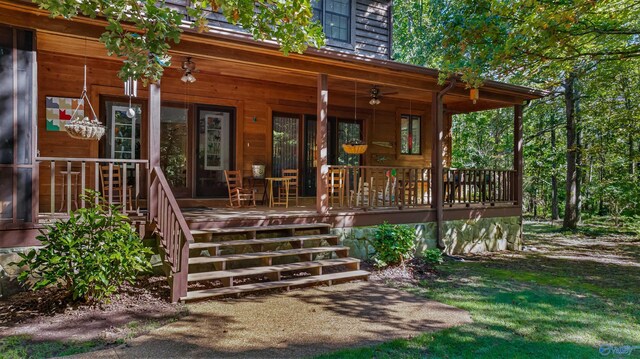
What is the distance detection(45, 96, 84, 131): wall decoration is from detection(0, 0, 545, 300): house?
0.7 inches

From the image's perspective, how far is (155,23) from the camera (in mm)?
3750

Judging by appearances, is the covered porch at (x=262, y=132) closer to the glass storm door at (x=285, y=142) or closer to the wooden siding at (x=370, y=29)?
the glass storm door at (x=285, y=142)

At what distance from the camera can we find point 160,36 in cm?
362

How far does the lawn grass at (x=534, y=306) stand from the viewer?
336 cm

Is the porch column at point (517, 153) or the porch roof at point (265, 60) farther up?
the porch roof at point (265, 60)

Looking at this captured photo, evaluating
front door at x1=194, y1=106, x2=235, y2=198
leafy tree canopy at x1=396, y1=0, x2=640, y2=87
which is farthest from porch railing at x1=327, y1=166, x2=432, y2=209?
front door at x1=194, y1=106, x2=235, y2=198

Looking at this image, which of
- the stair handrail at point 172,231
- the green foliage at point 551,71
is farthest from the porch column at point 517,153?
the stair handrail at point 172,231

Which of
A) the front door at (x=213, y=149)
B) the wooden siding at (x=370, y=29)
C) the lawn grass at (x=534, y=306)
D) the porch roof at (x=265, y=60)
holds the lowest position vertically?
the lawn grass at (x=534, y=306)

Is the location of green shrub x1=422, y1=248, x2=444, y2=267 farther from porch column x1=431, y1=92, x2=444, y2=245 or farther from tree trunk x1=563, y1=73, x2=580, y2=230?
tree trunk x1=563, y1=73, x2=580, y2=230

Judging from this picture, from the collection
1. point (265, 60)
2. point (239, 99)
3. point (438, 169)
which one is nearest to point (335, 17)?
point (239, 99)

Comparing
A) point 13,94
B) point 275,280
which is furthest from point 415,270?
point 13,94

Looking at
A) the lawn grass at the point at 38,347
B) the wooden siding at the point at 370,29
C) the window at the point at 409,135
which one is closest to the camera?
the lawn grass at the point at 38,347

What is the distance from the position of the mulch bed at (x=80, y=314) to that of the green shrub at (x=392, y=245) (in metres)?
3.10

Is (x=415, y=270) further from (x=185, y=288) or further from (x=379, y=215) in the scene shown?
(x=185, y=288)
